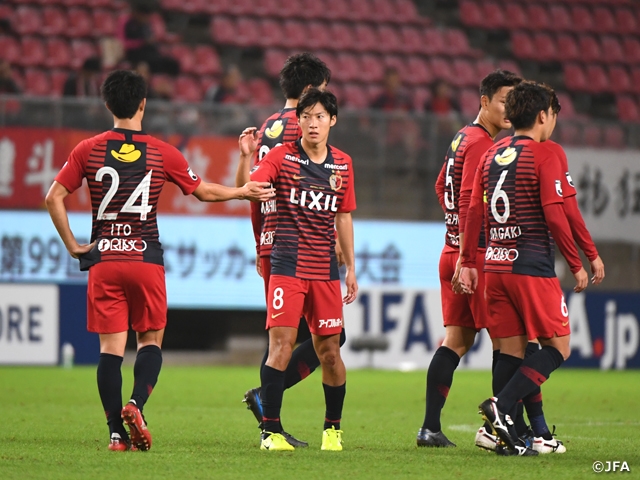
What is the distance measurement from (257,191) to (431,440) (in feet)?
5.57

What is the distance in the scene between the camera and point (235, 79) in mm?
15508

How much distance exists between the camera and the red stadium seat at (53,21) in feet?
54.6

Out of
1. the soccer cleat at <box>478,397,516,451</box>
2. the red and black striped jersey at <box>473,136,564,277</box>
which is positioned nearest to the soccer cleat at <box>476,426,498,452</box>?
the soccer cleat at <box>478,397,516,451</box>

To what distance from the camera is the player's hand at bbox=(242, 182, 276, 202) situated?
5703mm

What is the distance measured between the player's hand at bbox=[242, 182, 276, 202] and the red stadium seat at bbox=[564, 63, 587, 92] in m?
14.0

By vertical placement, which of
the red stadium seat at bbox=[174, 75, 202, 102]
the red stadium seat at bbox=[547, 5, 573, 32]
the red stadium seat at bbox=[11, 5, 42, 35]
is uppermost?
the red stadium seat at bbox=[547, 5, 573, 32]

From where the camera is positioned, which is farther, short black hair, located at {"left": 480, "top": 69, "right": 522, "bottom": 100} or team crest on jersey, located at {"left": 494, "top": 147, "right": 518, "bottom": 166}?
short black hair, located at {"left": 480, "top": 69, "right": 522, "bottom": 100}

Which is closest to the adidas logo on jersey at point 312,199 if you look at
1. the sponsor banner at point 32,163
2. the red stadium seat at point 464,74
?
the sponsor banner at point 32,163

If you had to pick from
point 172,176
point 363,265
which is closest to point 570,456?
point 172,176

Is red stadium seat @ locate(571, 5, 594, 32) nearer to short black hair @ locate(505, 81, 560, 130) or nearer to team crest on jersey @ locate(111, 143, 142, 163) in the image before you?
short black hair @ locate(505, 81, 560, 130)

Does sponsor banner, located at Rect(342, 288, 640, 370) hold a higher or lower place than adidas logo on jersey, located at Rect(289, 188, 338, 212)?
lower

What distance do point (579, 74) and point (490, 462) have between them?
48.3 ft

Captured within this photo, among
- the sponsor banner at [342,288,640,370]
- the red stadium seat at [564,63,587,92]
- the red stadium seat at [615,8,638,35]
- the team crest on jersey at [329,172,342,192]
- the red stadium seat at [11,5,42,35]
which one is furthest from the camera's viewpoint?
the red stadium seat at [615,8,638,35]

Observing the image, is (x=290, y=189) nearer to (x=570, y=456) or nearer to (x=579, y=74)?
(x=570, y=456)
